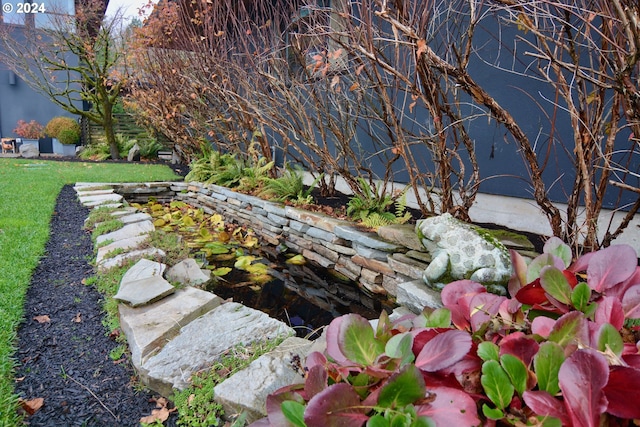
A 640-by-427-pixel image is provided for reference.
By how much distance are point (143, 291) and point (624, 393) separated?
7.32ft

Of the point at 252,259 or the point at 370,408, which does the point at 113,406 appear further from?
the point at 252,259

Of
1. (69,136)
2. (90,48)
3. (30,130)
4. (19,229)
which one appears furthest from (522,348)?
(30,130)

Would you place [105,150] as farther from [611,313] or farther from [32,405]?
[611,313]

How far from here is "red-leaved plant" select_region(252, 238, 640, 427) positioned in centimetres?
63

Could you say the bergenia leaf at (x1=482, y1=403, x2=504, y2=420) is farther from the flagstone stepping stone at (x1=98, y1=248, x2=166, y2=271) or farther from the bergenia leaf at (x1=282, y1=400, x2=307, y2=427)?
the flagstone stepping stone at (x1=98, y1=248, x2=166, y2=271)

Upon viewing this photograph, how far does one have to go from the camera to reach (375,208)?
11.6ft

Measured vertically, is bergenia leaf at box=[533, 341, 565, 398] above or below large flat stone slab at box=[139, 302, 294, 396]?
above

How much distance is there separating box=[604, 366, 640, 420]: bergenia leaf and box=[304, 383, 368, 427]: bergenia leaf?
38 centimetres

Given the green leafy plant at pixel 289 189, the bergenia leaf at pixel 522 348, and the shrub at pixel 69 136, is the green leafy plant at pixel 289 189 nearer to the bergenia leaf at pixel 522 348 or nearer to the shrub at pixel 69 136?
the bergenia leaf at pixel 522 348

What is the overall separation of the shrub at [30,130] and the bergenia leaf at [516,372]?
15.7 metres

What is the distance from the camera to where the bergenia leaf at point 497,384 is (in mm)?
687

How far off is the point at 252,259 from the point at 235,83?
2.65 metres

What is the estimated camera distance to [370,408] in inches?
26.8

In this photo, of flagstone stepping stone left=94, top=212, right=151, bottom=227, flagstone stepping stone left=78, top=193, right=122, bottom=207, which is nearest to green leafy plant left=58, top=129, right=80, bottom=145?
flagstone stepping stone left=78, top=193, right=122, bottom=207
